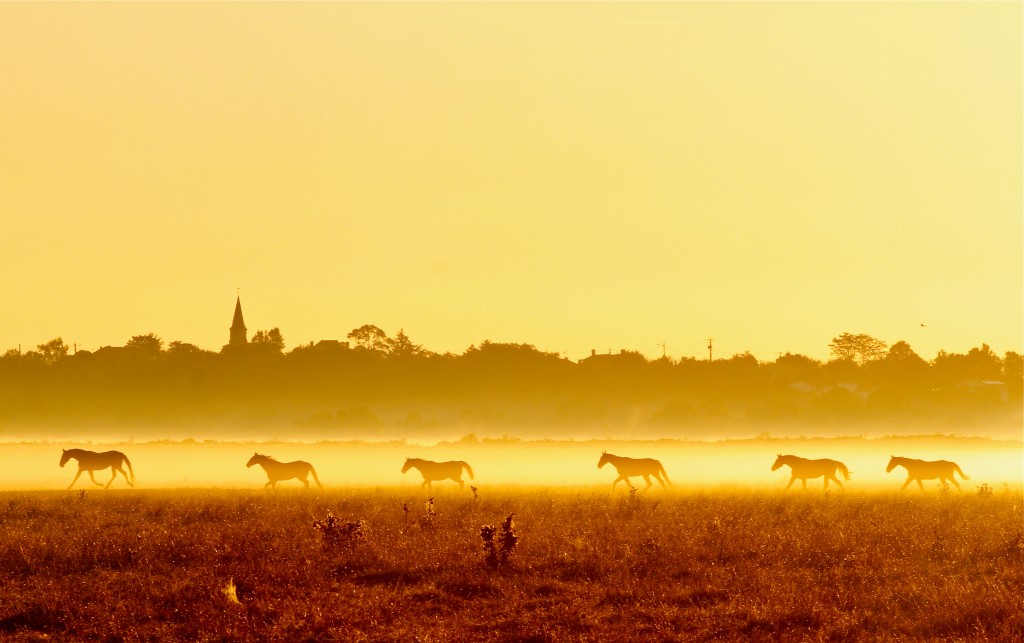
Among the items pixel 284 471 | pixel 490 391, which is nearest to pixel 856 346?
pixel 490 391

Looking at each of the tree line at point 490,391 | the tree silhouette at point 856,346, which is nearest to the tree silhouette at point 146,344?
the tree line at point 490,391

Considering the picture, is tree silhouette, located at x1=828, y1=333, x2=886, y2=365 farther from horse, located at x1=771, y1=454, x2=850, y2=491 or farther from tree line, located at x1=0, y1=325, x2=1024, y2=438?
horse, located at x1=771, y1=454, x2=850, y2=491

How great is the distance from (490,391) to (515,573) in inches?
3936

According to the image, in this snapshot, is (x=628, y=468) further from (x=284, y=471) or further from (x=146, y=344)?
(x=146, y=344)

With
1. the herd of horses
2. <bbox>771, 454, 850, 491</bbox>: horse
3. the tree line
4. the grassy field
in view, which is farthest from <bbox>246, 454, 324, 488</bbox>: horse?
the tree line

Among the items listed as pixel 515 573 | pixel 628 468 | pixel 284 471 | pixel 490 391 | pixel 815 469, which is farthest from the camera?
pixel 490 391

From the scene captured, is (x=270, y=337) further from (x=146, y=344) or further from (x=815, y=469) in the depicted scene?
(x=815, y=469)

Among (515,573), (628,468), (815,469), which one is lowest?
(515,573)

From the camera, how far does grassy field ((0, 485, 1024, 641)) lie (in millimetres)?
15672

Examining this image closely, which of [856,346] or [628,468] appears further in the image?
[856,346]

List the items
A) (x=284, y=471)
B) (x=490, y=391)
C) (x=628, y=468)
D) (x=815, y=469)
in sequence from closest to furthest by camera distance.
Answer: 1. (x=628, y=468)
2. (x=815, y=469)
3. (x=284, y=471)
4. (x=490, y=391)

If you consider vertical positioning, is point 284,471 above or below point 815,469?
above

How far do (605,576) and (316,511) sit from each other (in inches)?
419

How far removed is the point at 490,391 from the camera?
118938 millimetres
